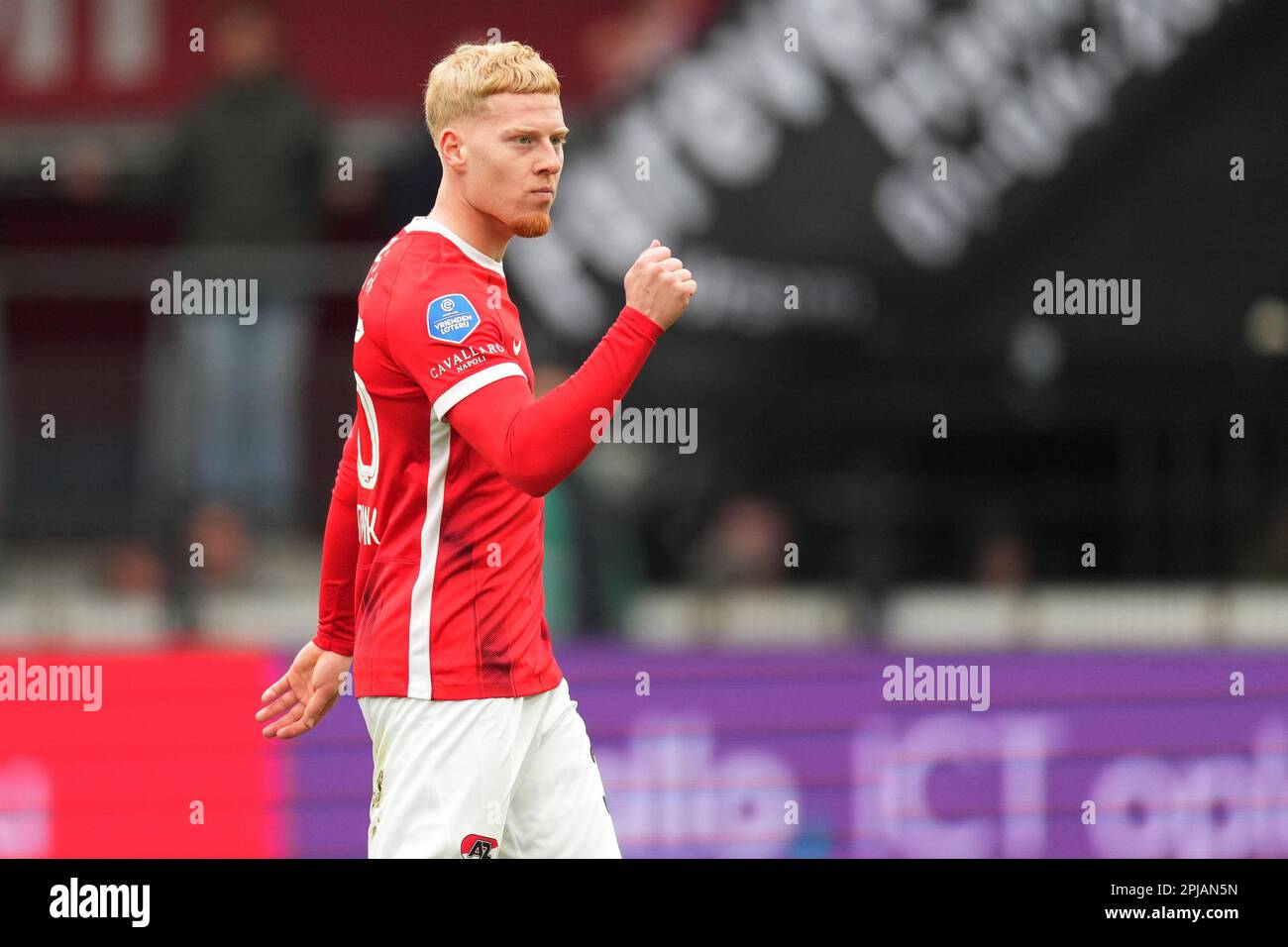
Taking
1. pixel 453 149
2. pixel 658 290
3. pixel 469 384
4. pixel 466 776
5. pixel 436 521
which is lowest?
pixel 466 776

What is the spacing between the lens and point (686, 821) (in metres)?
7.31

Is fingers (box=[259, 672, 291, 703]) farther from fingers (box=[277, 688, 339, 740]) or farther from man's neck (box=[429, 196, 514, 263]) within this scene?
man's neck (box=[429, 196, 514, 263])

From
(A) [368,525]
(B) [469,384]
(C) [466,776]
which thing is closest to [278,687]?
(A) [368,525]

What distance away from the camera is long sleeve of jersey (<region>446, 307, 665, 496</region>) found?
387 centimetres

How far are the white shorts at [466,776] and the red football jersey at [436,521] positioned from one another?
5cm

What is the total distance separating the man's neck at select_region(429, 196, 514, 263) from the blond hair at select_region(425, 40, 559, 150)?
0.15 meters

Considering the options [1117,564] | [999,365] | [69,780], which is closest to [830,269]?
[999,365]

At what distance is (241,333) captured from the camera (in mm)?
7352

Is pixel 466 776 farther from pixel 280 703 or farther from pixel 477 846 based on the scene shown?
pixel 280 703

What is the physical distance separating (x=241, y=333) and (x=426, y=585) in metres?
3.39

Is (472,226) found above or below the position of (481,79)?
below

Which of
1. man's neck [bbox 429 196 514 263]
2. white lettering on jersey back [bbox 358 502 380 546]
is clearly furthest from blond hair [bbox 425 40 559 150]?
white lettering on jersey back [bbox 358 502 380 546]

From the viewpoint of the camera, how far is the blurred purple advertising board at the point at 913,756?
7262mm
